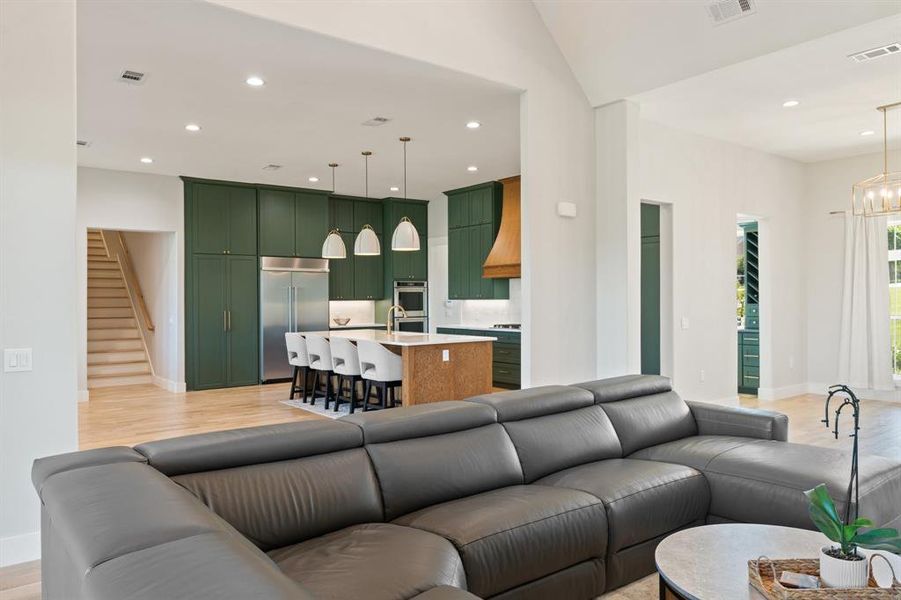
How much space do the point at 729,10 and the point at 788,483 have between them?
10.8ft

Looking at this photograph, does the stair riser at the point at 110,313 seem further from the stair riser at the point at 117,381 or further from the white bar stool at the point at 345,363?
the white bar stool at the point at 345,363

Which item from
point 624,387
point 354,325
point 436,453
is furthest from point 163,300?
point 436,453

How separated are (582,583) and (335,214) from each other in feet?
28.5

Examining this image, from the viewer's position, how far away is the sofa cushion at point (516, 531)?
212 cm

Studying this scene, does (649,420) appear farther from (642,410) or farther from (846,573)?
(846,573)

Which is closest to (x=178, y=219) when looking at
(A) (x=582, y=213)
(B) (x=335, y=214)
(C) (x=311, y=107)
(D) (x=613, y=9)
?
(B) (x=335, y=214)

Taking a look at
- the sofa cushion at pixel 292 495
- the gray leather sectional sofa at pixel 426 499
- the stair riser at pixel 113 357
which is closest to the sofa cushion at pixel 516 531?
the gray leather sectional sofa at pixel 426 499

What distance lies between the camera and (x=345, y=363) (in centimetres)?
662

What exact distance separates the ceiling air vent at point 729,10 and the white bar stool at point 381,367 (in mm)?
4053

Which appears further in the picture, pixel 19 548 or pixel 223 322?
pixel 223 322

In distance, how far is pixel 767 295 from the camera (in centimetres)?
768

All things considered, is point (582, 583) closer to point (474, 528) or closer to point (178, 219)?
point (474, 528)

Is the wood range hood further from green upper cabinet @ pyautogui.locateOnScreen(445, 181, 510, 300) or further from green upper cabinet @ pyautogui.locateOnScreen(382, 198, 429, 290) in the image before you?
green upper cabinet @ pyautogui.locateOnScreen(382, 198, 429, 290)

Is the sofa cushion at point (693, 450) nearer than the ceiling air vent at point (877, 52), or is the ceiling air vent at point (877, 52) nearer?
the sofa cushion at point (693, 450)
